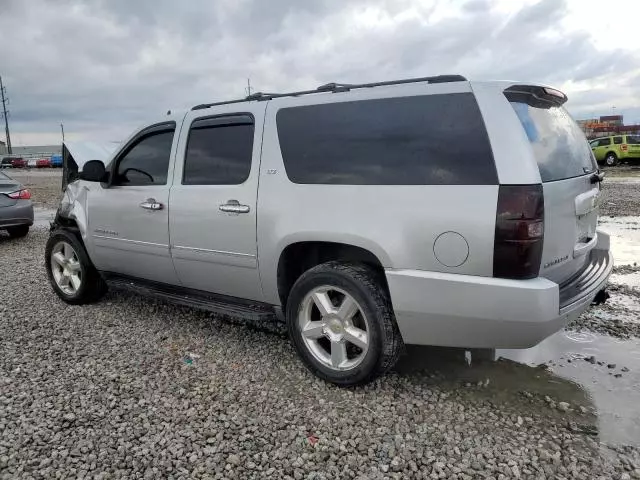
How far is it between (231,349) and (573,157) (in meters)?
2.80

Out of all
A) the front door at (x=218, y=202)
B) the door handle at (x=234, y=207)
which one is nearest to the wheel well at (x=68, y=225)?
the front door at (x=218, y=202)

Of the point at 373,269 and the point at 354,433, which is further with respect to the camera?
the point at 373,269

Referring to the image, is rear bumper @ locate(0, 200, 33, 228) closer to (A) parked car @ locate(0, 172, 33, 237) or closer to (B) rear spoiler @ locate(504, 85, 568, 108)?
(A) parked car @ locate(0, 172, 33, 237)

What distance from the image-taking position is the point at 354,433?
9.35ft

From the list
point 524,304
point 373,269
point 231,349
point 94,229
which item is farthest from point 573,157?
point 94,229

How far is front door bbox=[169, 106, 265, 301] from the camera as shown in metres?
3.64

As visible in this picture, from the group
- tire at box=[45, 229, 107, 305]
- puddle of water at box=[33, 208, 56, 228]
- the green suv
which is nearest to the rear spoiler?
tire at box=[45, 229, 107, 305]

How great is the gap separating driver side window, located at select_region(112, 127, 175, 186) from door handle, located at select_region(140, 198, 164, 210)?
0.16 m

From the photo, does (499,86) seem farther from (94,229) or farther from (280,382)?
(94,229)

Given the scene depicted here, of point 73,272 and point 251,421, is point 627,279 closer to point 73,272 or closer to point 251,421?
point 251,421

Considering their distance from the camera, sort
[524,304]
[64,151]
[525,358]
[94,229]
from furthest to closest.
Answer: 1. [64,151]
2. [94,229]
3. [525,358]
4. [524,304]

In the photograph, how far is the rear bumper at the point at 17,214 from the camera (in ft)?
29.7

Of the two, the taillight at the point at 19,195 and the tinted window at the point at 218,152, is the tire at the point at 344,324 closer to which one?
the tinted window at the point at 218,152

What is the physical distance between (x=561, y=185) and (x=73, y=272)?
14.9 ft
